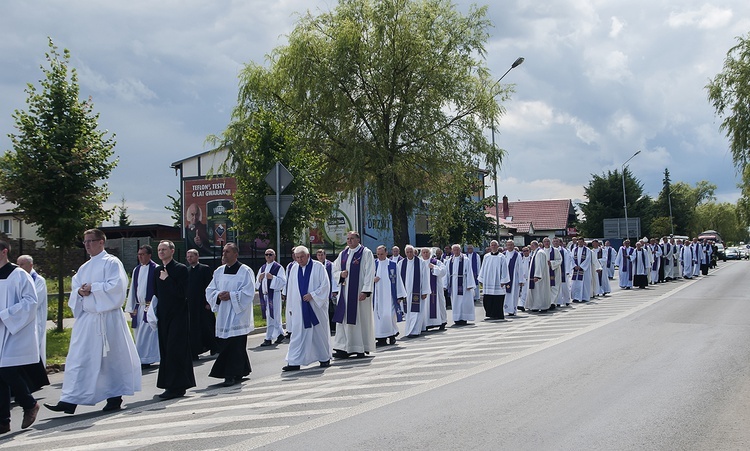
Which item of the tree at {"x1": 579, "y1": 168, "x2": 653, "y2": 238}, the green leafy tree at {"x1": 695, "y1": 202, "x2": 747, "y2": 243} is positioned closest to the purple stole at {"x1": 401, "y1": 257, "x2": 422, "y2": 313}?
the tree at {"x1": 579, "y1": 168, "x2": 653, "y2": 238}

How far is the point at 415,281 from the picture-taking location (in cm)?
1596

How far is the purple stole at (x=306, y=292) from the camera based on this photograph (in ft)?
36.5

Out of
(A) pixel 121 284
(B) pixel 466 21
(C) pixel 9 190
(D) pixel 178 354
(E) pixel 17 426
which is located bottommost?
(E) pixel 17 426

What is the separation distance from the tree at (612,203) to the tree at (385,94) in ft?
158

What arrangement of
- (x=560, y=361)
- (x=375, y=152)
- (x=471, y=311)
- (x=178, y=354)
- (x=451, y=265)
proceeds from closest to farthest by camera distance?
(x=178, y=354) → (x=560, y=361) → (x=471, y=311) → (x=451, y=265) → (x=375, y=152)

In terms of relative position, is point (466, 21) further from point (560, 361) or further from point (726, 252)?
point (726, 252)

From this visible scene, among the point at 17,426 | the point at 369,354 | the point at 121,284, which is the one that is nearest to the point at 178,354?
the point at 121,284

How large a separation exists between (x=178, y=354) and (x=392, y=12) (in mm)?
19633

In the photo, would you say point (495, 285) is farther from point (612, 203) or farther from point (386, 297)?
point (612, 203)

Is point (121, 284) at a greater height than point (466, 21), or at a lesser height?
lesser

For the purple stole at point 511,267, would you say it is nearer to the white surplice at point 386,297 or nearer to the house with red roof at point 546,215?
the white surplice at point 386,297

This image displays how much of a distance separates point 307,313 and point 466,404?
4.07 meters

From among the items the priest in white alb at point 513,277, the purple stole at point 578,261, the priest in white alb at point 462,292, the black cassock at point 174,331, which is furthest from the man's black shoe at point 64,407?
the purple stole at point 578,261

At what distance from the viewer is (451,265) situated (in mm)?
19891
